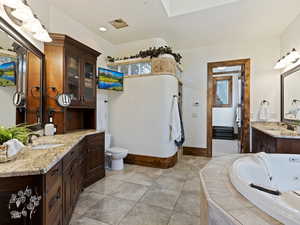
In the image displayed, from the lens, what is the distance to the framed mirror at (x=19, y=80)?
4.93 ft

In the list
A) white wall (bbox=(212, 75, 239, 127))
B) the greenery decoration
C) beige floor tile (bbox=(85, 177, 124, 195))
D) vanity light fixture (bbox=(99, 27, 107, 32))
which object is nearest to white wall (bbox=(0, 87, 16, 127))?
the greenery decoration

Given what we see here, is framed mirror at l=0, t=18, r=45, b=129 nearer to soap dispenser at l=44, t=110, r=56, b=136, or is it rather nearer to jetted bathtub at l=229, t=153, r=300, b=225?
soap dispenser at l=44, t=110, r=56, b=136

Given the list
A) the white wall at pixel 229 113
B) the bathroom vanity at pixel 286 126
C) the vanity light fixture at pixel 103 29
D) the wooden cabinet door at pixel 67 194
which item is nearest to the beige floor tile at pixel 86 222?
the wooden cabinet door at pixel 67 194

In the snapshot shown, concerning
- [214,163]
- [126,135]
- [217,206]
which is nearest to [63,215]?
[217,206]

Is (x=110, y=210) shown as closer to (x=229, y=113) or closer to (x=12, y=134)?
(x=12, y=134)

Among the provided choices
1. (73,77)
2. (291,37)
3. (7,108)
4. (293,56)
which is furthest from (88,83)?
(291,37)

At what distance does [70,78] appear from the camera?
2.49m

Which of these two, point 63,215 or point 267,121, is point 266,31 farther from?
point 63,215

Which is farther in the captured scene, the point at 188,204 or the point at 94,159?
the point at 94,159

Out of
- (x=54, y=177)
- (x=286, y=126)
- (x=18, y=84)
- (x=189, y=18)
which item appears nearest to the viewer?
(x=54, y=177)

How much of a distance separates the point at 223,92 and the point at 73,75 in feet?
20.3

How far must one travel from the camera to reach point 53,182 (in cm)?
123

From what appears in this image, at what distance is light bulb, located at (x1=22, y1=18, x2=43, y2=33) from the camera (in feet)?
5.79

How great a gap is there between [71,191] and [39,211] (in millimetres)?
702
